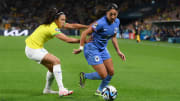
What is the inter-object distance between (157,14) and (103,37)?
46.1 metres

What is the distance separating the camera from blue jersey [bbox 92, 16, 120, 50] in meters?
8.03

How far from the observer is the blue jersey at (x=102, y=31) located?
8.03 metres

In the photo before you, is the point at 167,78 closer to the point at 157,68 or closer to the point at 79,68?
the point at 157,68

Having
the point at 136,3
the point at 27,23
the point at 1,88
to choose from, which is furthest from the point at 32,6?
the point at 1,88

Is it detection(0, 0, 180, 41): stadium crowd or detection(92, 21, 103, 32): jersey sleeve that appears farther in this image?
→ detection(0, 0, 180, 41): stadium crowd

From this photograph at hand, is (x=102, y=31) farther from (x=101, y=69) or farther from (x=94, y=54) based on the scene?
(x=101, y=69)

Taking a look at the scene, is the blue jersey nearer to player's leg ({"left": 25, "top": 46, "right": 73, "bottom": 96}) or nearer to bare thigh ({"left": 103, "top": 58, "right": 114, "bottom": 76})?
bare thigh ({"left": 103, "top": 58, "right": 114, "bottom": 76})

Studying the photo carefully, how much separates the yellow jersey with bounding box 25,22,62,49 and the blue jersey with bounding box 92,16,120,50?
0.84m

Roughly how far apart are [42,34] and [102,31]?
131 cm

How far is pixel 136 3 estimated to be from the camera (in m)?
61.9

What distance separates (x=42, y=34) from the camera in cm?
812

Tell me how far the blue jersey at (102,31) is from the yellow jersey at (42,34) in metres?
0.84

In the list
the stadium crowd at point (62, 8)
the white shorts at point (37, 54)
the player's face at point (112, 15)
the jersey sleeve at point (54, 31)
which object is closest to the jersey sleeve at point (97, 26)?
the player's face at point (112, 15)

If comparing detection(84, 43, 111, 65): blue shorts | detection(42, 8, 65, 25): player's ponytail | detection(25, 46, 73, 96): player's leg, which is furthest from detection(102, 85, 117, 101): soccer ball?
detection(42, 8, 65, 25): player's ponytail
